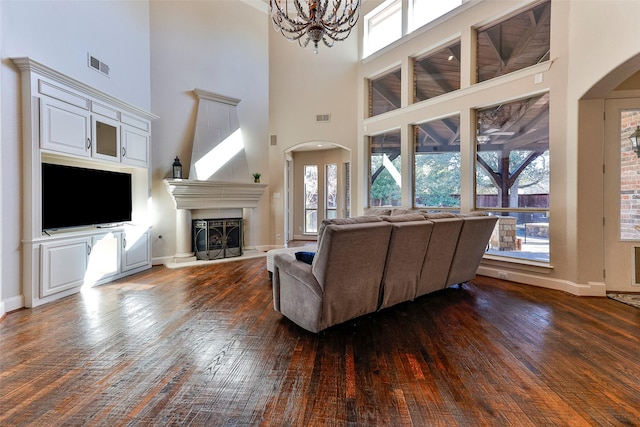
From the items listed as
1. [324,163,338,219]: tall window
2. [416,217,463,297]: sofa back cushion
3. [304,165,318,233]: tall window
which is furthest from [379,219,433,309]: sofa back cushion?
[304,165,318,233]: tall window

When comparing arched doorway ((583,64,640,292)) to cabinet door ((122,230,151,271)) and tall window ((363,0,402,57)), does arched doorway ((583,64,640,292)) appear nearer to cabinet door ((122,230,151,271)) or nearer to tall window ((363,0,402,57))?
tall window ((363,0,402,57))

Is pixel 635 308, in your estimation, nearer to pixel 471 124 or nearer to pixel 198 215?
pixel 471 124

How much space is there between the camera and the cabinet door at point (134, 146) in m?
4.50

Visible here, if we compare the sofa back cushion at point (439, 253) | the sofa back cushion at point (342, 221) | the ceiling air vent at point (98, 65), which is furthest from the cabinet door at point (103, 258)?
the sofa back cushion at point (439, 253)

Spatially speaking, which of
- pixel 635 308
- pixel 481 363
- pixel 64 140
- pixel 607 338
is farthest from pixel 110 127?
pixel 635 308

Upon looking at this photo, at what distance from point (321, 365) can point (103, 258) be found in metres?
3.78

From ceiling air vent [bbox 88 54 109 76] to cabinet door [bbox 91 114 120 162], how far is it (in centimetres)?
71

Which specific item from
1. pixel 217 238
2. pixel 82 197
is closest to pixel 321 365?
pixel 82 197

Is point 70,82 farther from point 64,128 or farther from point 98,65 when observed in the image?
point 98,65

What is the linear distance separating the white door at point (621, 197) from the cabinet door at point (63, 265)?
6.69 m

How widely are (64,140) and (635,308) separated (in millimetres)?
6793

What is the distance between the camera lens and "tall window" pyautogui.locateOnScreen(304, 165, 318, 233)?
9.05 metres

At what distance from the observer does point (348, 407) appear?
5.38 feet

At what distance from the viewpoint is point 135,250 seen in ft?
15.7
